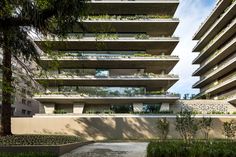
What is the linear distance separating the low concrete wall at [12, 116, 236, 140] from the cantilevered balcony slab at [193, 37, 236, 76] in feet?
46.6

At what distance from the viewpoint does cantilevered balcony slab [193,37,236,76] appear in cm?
5124

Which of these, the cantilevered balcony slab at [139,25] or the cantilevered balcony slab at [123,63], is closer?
the cantilevered balcony slab at [123,63]

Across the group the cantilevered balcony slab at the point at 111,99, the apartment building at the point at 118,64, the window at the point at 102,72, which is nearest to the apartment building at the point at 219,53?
the apartment building at the point at 118,64

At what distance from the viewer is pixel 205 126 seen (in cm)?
3812

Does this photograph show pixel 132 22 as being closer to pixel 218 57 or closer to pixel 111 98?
pixel 111 98

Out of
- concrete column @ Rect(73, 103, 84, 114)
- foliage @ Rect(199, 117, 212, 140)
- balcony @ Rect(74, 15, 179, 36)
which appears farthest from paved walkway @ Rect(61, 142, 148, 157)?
balcony @ Rect(74, 15, 179, 36)

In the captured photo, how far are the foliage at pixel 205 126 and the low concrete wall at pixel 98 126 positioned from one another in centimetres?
120

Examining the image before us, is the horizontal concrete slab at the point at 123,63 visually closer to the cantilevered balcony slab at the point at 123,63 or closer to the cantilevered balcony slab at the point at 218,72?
the cantilevered balcony slab at the point at 123,63

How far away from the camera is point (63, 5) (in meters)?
10.4

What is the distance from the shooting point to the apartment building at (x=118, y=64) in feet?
147

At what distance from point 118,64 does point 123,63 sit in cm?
91

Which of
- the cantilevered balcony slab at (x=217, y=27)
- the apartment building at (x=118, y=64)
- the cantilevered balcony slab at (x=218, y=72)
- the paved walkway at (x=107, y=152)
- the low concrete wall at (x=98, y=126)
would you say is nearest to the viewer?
the paved walkway at (x=107, y=152)

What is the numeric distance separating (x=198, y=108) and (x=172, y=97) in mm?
4961

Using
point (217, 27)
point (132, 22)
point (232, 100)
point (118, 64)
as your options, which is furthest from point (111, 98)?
point (217, 27)
